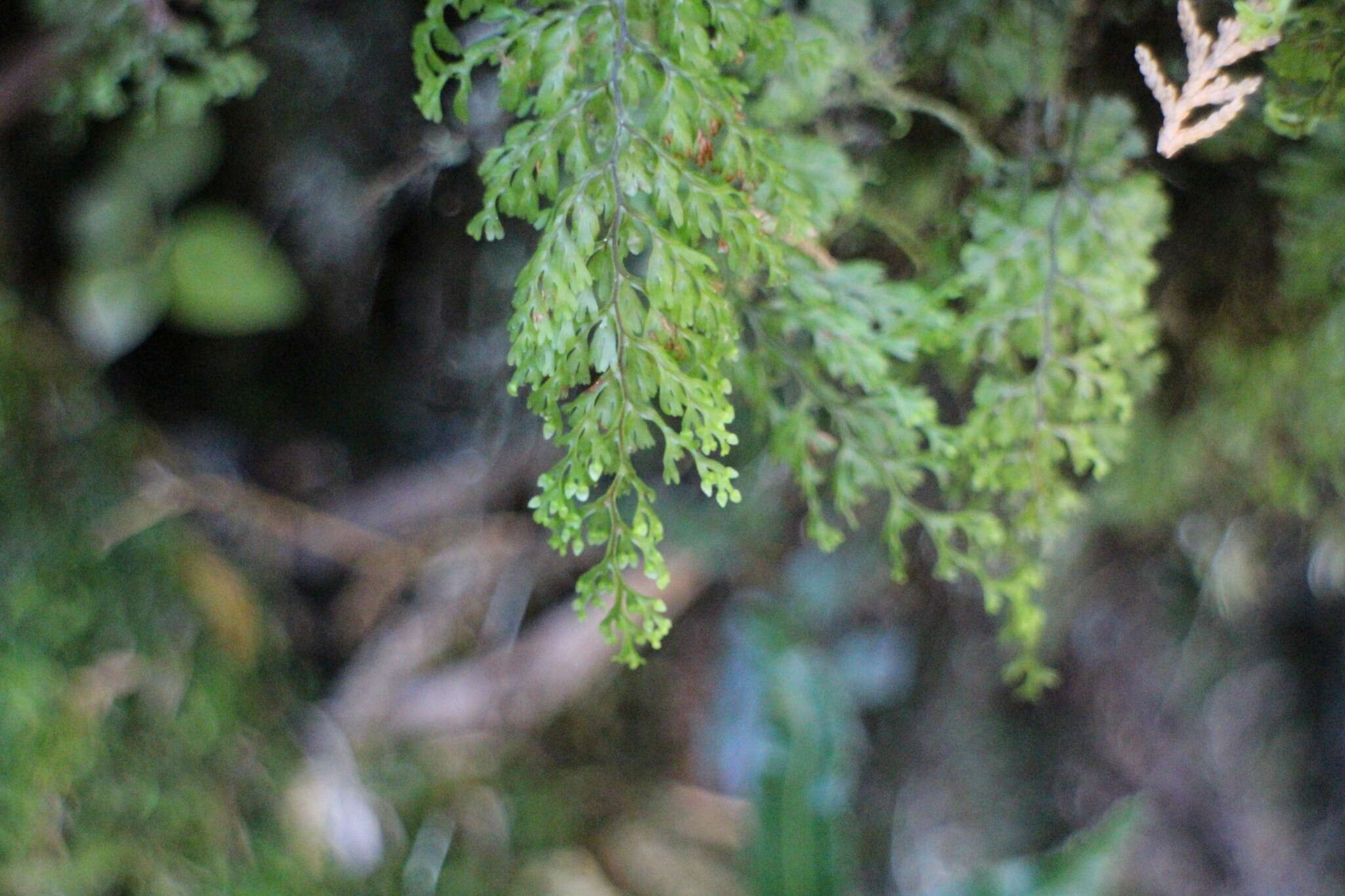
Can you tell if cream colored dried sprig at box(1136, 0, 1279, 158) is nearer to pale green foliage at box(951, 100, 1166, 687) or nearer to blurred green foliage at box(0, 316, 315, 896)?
pale green foliage at box(951, 100, 1166, 687)

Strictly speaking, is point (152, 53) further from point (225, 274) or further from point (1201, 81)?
point (1201, 81)

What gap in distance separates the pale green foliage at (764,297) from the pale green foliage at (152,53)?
0.85 feet

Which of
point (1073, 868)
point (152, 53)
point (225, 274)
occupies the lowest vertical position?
point (1073, 868)

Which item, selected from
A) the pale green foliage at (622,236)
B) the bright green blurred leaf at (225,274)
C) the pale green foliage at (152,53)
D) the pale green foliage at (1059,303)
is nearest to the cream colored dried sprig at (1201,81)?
Result: the pale green foliage at (1059,303)

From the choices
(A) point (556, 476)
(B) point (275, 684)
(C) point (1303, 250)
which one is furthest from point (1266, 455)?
(B) point (275, 684)

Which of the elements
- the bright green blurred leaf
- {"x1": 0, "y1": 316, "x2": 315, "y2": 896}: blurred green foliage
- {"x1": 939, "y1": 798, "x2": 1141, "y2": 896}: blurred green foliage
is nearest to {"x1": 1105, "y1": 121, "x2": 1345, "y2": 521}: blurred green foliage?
{"x1": 939, "y1": 798, "x2": 1141, "y2": 896}: blurred green foliage

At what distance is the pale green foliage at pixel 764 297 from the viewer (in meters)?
0.68

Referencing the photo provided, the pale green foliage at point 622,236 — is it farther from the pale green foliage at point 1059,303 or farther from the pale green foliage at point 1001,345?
the pale green foliage at point 1059,303

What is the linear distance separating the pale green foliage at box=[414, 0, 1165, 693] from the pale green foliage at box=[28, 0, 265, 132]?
0.26 meters

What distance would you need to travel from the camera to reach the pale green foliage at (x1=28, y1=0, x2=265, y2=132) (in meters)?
1.04

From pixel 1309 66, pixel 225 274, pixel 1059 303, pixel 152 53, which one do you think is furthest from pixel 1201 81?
pixel 225 274

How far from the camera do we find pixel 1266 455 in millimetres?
1270

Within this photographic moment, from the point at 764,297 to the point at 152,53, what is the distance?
2.68 feet

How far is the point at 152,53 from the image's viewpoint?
105 cm
